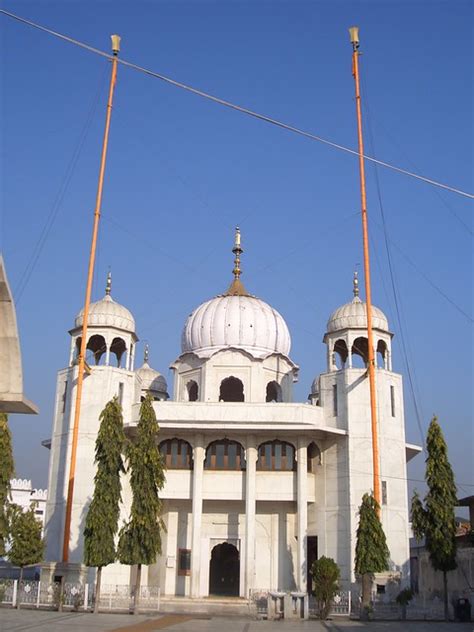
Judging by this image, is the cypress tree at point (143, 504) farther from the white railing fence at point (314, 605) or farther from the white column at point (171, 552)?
the white column at point (171, 552)

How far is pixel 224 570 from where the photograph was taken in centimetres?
3170

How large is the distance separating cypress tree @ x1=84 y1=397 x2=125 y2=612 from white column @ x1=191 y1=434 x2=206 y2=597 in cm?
564

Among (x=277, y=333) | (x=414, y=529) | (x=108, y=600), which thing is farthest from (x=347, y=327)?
(x=108, y=600)

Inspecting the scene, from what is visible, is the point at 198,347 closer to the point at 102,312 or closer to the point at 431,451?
the point at 102,312

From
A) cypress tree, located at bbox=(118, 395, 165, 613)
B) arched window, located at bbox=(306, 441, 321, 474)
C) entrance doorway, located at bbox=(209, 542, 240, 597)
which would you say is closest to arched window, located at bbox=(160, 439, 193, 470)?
entrance doorway, located at bbox=(209, 542, 240, 597)

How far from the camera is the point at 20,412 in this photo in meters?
9.85

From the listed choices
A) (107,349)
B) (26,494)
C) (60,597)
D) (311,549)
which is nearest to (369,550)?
(311,549)

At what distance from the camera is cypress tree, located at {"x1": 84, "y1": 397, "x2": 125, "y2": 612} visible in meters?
23.8

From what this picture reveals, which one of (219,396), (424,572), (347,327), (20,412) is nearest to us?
(20,412)

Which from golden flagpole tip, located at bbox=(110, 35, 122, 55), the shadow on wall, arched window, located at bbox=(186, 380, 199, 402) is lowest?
the shadow on wall

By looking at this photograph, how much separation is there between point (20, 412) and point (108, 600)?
1770 cm

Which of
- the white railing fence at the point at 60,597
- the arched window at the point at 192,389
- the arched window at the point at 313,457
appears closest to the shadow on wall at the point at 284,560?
the arched window at the point at 313,457

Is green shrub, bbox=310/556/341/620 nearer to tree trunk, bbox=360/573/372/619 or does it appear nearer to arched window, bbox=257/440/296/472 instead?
tree trunk, bbox=360/573/372/619

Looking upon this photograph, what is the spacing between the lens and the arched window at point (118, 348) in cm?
3369
